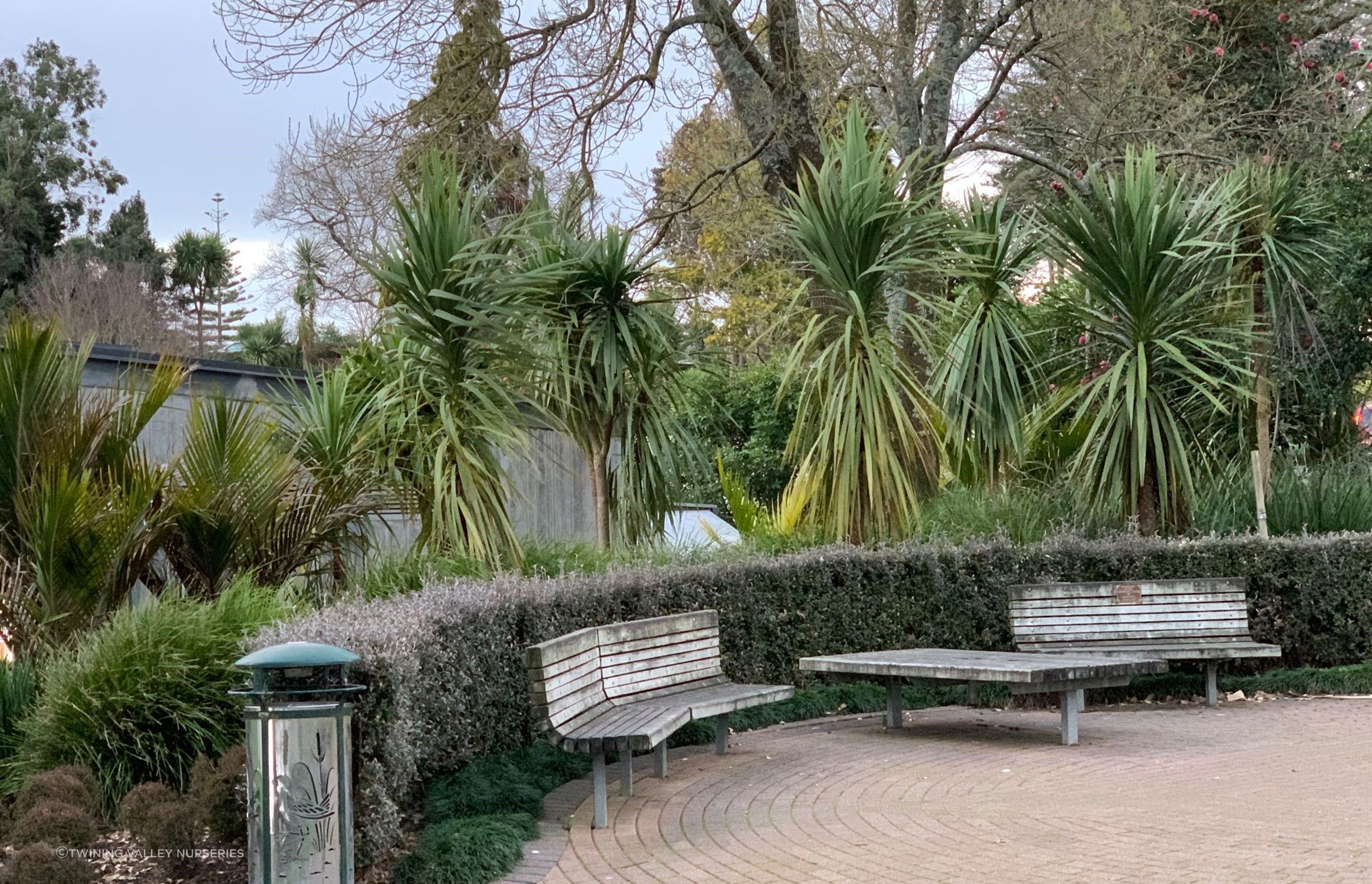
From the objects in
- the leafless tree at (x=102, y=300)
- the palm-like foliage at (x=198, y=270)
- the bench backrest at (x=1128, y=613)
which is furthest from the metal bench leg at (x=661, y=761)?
the palm-like foliage at (x=198, y=270)

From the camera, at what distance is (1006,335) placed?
10.5 metres

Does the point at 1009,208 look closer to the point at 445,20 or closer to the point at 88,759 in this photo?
the point at 445,20

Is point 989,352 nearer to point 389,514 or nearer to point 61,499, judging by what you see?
point 389,514

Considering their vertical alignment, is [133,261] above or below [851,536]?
above

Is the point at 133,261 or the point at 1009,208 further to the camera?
the point at 133,261

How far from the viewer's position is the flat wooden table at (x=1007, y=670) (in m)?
7.43

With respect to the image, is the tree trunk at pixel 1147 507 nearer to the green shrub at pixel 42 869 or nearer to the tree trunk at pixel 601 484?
the tree trunk at pixel 601 484

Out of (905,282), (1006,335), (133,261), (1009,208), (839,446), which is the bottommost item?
(839,446)

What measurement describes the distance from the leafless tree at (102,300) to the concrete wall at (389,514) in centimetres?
2385

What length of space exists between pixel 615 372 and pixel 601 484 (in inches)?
38.1

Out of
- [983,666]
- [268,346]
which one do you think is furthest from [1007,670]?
[268,346]

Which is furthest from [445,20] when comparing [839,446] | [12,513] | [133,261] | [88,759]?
[133,261]

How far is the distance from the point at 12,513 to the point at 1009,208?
1523 centimetres

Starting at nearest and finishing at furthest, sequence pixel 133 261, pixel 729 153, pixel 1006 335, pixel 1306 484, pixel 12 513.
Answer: pixel 12 513
pixel 1006 335
pixel 1306 484
pixel 729 153
pixel 133 261
